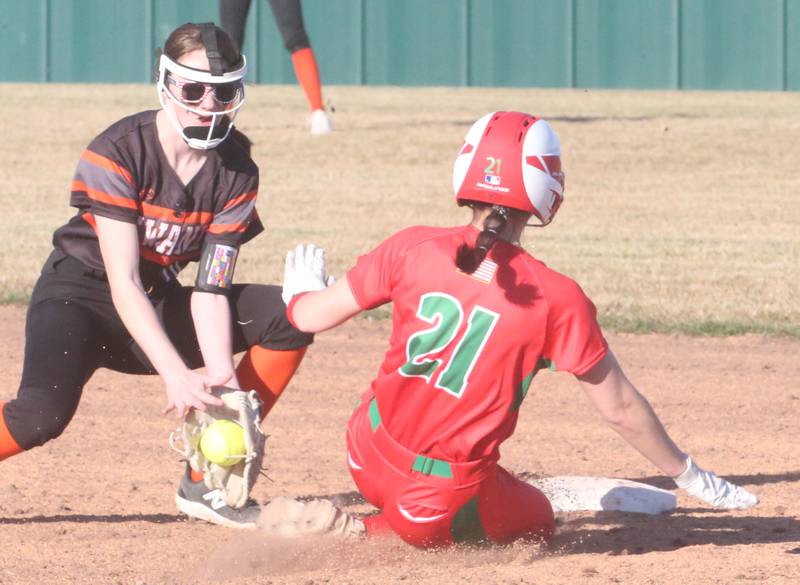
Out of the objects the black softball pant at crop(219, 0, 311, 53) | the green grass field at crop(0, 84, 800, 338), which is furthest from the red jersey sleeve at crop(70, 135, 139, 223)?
the black softball pant at crop(219, 0, 311, 53)

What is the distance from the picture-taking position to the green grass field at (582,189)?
847cm

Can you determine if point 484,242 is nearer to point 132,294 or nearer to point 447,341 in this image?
point 447,341

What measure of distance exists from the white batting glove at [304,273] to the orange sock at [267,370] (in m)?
0.45

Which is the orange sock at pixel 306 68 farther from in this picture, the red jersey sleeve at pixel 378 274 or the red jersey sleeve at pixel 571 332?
the red jersey sleeve at pixel 571 332

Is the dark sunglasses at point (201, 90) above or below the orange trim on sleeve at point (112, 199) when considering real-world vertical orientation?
above

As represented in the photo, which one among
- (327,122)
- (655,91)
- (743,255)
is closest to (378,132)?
(327,122)

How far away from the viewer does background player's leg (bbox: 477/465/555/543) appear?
3914 mm

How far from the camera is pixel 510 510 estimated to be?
157 inches

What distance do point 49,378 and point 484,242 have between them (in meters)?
1.40

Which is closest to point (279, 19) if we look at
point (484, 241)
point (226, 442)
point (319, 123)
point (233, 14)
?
point (233, 14)

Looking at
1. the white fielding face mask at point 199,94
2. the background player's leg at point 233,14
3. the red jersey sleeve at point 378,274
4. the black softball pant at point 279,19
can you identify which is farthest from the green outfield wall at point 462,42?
the red jersey sleeve at point 378,274

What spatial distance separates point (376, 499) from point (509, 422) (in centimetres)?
45

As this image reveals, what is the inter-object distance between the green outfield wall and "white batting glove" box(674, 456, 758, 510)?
57.9 ft

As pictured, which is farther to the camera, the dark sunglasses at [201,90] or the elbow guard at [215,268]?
the elbow guard at [215,268]
